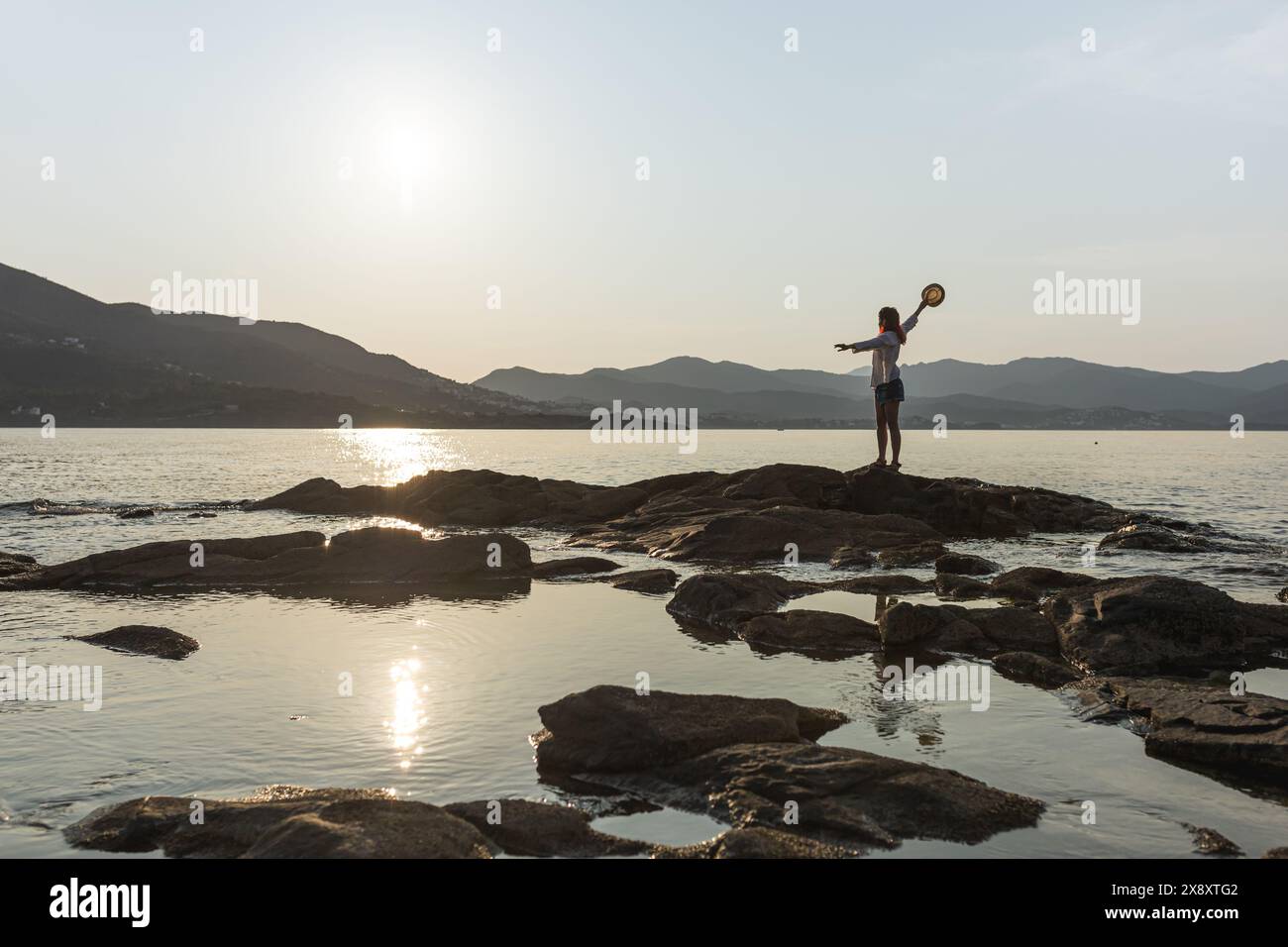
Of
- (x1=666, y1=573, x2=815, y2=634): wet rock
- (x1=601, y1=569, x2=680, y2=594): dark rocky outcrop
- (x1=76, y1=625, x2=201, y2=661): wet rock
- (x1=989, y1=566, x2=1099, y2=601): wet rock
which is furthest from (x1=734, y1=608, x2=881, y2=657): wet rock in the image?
(x1=76, y1=625, x2=201, y2=661): wet rock

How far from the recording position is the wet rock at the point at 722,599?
54.3ft

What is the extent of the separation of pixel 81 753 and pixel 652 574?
12871mm

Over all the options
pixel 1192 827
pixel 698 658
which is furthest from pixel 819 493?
pixel 1192 827

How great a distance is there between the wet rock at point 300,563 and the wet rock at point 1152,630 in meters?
12.8

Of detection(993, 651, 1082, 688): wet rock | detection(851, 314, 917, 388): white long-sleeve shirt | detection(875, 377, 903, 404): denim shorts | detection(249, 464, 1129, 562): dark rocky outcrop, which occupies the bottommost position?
detection(993, 651, 1082, 688): wet rock

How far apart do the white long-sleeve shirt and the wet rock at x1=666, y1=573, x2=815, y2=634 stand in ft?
24.2

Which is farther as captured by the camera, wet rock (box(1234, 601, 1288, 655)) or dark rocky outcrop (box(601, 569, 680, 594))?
dark rocky outcrop (box(601, 569, 680, 594))

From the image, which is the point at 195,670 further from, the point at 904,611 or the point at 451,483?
the point at 451,483

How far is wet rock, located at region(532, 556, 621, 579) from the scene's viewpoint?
22.9 metres

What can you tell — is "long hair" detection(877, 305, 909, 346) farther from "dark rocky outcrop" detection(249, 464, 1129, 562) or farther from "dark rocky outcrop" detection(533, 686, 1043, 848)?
"dark rocky outcrop" detection(533, 686, 1043, 848)

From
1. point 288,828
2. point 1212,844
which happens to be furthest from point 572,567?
point 1212,844

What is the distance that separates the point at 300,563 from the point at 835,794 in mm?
17032

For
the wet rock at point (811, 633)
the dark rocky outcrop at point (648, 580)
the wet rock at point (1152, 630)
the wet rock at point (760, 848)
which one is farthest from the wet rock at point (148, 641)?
the wet rock at point (1152, 630)

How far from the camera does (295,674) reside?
1276 centimetres
